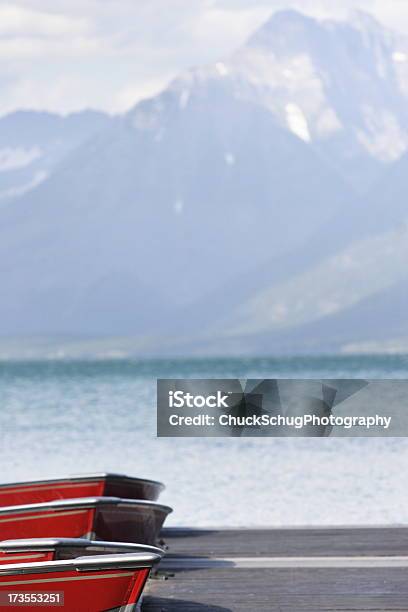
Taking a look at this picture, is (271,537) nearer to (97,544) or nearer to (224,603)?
(224,603)

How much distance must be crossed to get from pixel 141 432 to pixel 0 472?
27.0ft

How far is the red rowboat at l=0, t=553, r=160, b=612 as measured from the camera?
22.1 feet

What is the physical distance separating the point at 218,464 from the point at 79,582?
1878cm

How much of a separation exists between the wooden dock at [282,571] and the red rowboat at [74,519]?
0.46 meters

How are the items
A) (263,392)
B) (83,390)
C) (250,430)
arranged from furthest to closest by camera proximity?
(83,390)
(250,430)
(263,392)

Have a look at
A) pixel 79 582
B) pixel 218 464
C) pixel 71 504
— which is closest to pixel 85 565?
pixel 79 582

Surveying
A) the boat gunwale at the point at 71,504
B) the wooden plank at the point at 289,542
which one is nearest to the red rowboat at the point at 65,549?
the boat gunwale at the point at 71,504

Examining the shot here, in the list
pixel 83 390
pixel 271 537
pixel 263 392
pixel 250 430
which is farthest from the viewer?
pixel 83 390

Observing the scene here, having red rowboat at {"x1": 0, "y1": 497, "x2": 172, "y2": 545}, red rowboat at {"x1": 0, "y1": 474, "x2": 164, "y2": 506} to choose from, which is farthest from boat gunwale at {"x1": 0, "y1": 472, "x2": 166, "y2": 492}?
red rowboat at {"x1": 0, "y1": 497, "x2": 172, "y2": 545}

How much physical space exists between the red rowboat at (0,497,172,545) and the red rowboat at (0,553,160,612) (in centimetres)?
216

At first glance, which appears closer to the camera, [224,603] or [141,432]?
[224,603]

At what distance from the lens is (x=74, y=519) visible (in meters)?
9.04

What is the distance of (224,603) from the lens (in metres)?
8.52

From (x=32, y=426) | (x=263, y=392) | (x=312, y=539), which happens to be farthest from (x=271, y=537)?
(x=32, y=426)
